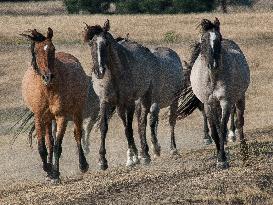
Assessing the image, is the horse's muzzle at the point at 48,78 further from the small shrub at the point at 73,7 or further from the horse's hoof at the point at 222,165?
the small shrub at the point at 73,7

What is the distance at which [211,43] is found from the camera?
1620 centimetres

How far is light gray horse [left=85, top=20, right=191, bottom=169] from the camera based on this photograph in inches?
696

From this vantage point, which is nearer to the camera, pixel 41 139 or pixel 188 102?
pixel 41 139

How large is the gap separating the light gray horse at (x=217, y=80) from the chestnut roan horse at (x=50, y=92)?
217 cm

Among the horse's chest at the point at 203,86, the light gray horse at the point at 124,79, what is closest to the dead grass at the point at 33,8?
the light gray horse at the point at 124,79

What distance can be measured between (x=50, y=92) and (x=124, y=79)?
2357 mm

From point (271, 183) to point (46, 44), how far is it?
5.08 meters

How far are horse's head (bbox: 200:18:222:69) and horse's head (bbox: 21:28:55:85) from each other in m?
2.53

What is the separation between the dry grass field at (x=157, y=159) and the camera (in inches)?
516

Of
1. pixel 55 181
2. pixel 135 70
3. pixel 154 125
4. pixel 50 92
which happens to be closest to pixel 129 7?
pixel 154 125

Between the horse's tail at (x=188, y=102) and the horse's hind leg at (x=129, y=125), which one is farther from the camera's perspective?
the horse's tail at (x=188, y=102)

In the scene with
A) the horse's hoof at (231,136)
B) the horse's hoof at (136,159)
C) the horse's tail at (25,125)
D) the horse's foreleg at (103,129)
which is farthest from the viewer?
the horse's hoof at (231,136)

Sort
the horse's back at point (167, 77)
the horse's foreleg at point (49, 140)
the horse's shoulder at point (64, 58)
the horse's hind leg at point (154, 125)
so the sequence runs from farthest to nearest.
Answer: the horse's back at point (167, 77) → the horse's hind leg at point (154, 125) → the horse's shoulder at point (64, 58) → the horse's foreleg at point (49, 140)

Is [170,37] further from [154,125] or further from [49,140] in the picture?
[49,140]
